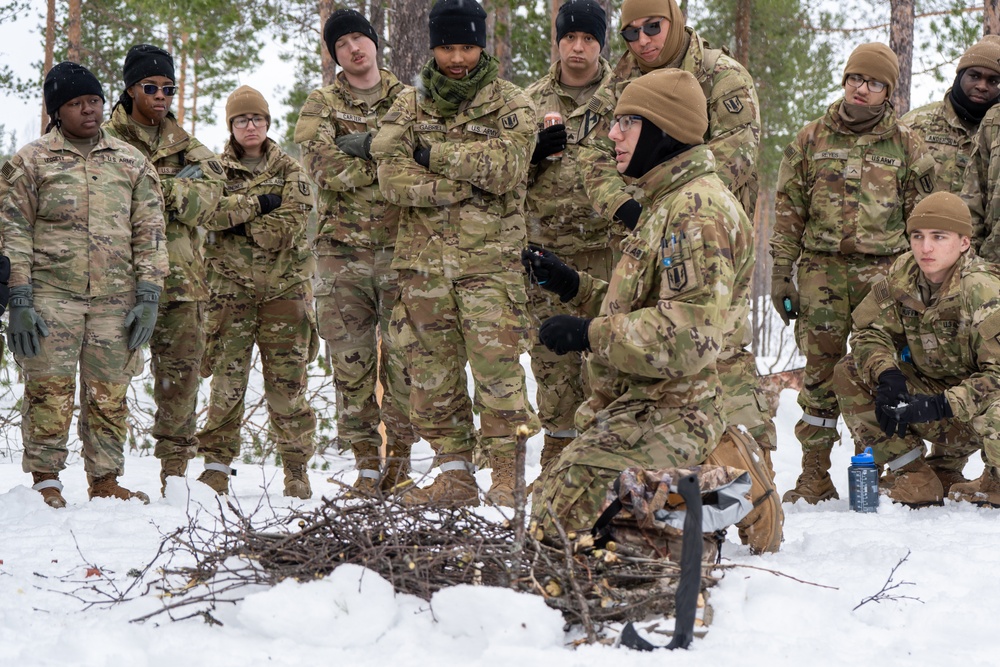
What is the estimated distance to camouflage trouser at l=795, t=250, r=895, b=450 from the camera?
245 inches

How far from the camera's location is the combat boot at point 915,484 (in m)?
5.77

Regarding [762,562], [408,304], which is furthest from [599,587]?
[408,304]

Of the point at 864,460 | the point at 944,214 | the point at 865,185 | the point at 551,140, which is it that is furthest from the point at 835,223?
the point at 551,140

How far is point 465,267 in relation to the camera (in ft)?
17.6

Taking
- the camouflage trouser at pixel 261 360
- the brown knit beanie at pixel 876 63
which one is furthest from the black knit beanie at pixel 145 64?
the brown knit beanie at pixel 876 63

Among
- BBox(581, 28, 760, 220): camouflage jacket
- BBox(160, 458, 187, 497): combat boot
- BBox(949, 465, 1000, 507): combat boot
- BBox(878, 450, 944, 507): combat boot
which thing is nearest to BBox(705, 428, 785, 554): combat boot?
BBox(581, 28, 760, 220): camouflage jacket

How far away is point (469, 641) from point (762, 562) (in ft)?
5.03

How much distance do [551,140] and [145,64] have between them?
2.52 metres

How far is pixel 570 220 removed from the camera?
19.2ft

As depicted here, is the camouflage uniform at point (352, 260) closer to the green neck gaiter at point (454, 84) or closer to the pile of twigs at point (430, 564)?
the green neck gaiter at point (454, 84)

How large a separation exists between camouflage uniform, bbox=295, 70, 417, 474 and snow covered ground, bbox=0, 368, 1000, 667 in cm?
203

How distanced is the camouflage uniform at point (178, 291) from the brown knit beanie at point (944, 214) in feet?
13.5

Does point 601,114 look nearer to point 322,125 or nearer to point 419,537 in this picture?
point 322,125

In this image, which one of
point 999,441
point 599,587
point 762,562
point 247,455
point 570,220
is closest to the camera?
point 599,587
